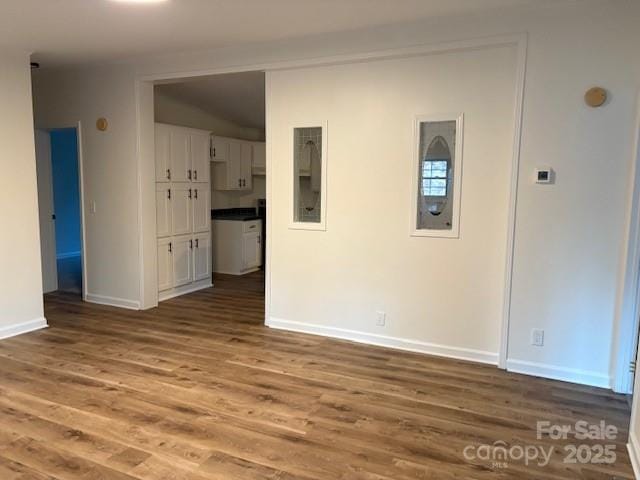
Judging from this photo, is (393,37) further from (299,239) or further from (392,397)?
(392,397)

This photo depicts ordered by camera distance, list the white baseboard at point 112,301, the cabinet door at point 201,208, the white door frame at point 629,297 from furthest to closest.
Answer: the cabinet door at point 201,208
the white baseboard at point 112,301
the white door frame at point 629,297

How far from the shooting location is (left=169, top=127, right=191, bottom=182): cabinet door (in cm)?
560

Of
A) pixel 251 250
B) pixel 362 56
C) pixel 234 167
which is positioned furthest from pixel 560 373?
pixel 234 167

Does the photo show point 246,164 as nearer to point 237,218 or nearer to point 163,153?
point 237,218

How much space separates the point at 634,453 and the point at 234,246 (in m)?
5.65

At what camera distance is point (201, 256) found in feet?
20.5

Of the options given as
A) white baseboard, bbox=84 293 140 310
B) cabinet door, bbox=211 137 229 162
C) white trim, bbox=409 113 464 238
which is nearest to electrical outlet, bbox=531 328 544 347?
white trim, bbox=409 113 464 238

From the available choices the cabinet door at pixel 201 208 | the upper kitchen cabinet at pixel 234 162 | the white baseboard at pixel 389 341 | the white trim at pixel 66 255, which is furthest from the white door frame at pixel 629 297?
the white trim at pixel 66 255

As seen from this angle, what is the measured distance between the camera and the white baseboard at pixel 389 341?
147 inches

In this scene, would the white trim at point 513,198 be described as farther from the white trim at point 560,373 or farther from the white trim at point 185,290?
the white trim at point 185,290

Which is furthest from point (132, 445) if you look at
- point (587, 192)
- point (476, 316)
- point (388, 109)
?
point (587, 192)

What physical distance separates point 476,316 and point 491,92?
171 centimetres

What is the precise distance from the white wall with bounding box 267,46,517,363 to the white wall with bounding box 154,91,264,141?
262 centimetres

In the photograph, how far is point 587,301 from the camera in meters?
3.29
